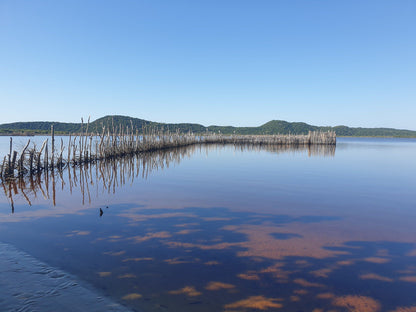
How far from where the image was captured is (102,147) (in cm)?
1992

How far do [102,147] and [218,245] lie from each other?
17.0 m

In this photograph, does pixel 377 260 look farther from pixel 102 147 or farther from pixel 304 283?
pixel 102 147

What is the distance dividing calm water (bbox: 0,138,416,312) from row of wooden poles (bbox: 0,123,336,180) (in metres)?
2.68

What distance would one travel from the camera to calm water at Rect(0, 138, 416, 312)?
368 cm

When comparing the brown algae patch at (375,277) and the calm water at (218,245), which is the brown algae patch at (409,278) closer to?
the calm water at (218,245)

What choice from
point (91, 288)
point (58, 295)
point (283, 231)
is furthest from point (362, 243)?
point (58, 295)

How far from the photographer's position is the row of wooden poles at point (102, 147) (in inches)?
515

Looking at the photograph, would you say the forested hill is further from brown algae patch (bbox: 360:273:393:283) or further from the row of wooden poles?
brown algae patch (bbox: 360:273:393:283)

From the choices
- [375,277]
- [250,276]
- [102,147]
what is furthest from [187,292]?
[102,147]

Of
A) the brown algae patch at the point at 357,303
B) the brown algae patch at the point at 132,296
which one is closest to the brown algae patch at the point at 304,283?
the brown algae patch at the point at 357,303

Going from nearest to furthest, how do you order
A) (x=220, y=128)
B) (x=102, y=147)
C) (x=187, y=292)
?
(x=187, y=292)
(x=102, y=147)
(x=220, y=128)

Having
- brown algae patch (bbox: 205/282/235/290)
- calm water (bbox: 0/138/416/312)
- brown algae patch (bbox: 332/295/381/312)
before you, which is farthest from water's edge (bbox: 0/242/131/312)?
brown algae patch (bbox: 332/295/381/312)

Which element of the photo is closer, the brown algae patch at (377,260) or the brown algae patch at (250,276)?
the brown algae patch at (250,276)

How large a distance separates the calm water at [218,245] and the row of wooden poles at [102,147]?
2680 millimetres
